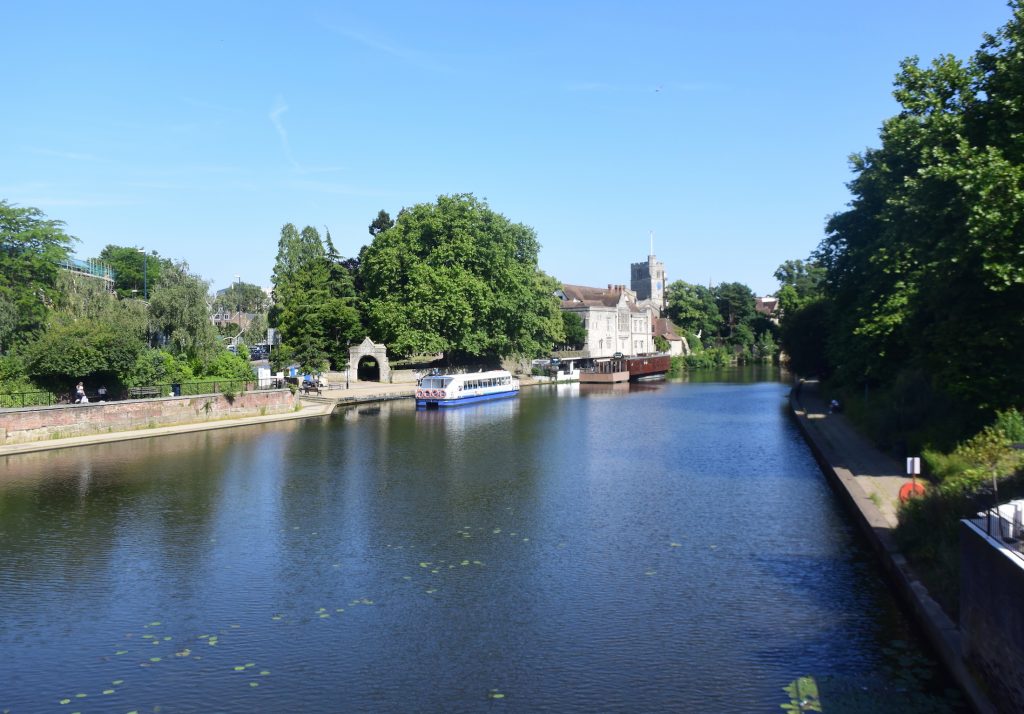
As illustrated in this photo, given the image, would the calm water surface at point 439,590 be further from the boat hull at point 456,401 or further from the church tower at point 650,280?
the church tower at point 650,280

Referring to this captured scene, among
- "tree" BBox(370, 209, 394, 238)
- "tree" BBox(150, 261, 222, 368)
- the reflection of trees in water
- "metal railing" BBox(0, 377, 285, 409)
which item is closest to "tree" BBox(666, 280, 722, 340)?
"tree" BBox(370, 209, 394, 238)

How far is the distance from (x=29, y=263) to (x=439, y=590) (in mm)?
42284

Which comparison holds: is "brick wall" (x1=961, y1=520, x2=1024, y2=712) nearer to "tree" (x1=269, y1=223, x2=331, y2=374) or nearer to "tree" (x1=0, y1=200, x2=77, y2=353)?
"tree" (x1=0, y1=200, x2=77, y2=353)

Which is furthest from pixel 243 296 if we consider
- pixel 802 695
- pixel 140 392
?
pixel 802 695

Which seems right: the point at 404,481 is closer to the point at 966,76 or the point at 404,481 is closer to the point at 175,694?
the point at 175,694

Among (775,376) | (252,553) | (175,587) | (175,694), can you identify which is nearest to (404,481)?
(252,553)

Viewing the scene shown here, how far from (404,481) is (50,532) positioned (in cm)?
1095

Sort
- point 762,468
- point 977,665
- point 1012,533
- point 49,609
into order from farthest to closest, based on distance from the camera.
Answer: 1. point 762,468
2. point 49,609
3. point 977,665
4. point 1012,533

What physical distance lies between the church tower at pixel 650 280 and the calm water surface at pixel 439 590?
472 ft

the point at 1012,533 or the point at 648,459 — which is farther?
the point at 648,459

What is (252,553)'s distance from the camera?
1973cm

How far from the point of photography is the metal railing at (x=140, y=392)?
3666cm

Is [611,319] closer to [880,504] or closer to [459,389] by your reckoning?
[459,389]

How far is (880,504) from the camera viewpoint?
21.5 meters
